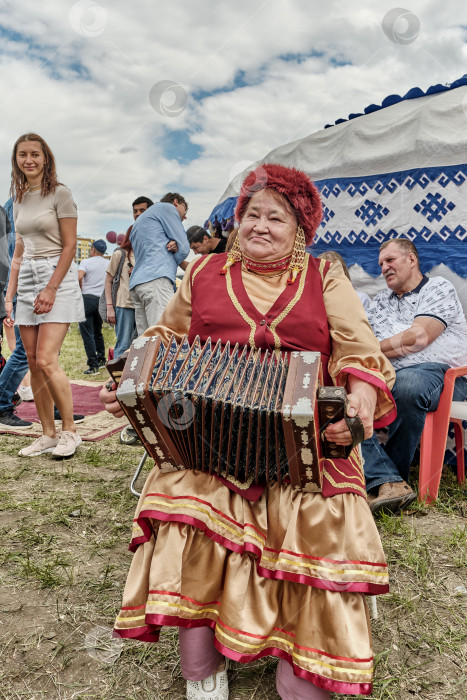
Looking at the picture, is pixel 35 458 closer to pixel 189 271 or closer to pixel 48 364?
pixel 48 364

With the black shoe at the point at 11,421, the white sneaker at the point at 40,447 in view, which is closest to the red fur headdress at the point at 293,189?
the white sneaker at the point at 40,447

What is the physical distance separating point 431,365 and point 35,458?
311 cm

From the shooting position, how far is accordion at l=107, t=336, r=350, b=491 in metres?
1.62

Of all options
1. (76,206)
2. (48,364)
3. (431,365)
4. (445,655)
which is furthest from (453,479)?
(76,206)

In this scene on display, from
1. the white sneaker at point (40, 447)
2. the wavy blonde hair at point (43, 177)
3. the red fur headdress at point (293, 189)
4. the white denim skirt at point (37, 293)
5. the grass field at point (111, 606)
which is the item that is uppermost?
the wavy blonde hair at point (43, 177)

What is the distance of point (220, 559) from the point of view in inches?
68.8

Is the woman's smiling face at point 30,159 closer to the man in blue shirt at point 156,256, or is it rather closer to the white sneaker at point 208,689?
the man in blue shirt at point 156,256

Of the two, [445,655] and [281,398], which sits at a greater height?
[281,398]

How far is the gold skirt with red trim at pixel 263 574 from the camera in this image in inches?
63.2

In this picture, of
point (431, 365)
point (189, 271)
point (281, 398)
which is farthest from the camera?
point (431, 365)

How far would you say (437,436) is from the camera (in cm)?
352

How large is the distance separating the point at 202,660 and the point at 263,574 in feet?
1.18

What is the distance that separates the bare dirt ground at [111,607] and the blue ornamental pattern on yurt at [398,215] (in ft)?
6.62

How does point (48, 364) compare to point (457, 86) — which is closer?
point (48, 364)
